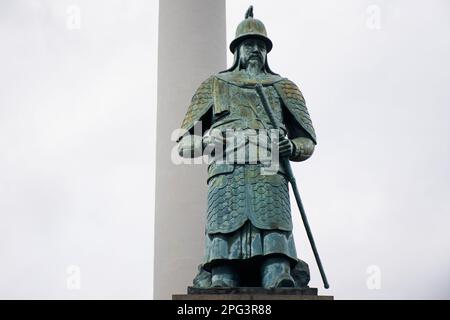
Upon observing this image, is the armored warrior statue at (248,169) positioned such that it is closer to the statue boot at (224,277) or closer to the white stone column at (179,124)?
the statue boot at (224,277)

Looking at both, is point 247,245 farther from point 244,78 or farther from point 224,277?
point 244,78

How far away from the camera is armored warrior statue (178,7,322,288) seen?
571 centimetres

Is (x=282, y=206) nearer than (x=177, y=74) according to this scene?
Yes

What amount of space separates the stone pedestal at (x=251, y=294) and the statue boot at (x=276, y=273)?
0.31 ft

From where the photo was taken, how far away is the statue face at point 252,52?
6.92 m

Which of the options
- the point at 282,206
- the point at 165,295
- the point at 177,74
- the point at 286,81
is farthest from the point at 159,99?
the point at 282,206

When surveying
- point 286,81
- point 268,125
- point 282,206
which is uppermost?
point 286,81

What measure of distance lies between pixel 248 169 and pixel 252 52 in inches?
60.1

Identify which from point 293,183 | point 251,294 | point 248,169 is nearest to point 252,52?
point 248,169

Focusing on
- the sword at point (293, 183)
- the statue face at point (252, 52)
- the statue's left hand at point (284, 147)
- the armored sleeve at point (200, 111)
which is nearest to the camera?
the sword at point (293, 183)

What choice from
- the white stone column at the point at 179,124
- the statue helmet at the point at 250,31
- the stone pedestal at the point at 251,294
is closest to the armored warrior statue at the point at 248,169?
the statue helmet at the point at 250,31

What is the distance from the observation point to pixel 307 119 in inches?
267

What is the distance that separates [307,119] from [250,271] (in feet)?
6.22

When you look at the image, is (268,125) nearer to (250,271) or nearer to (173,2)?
(250,271)
